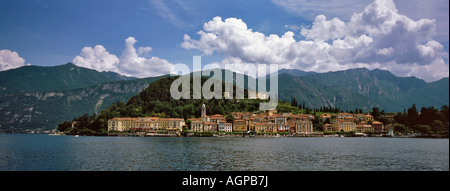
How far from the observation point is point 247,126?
12262 cm

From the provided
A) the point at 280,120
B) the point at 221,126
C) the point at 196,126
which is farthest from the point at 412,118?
the point at 196,126

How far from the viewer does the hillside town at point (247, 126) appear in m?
117

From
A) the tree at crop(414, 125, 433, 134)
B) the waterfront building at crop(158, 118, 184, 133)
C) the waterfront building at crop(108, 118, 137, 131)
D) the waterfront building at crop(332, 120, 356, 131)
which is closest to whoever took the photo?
the tree at crop(414, 125, 433, 134)

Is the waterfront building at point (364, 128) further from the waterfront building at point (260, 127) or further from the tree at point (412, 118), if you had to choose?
the waterfront building at point (260, 127)

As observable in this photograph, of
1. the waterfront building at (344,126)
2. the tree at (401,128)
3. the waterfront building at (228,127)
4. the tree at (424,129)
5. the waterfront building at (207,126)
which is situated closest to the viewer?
the tree at (424,129)

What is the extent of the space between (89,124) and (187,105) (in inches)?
1702

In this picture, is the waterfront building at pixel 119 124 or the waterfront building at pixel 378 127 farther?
the waterfront building at pixel 378 127

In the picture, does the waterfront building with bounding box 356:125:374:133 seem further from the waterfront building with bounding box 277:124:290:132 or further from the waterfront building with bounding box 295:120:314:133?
the waterfront building with bounding box 277:124:290:132

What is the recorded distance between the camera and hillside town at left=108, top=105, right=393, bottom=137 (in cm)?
11744

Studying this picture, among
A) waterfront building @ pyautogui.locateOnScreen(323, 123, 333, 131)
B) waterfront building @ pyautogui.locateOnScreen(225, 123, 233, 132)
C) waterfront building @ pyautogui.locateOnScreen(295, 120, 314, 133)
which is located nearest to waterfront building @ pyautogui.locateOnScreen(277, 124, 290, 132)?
waterfront building @ pyautogui.locateOnScreen(295, 120, 314, 133)

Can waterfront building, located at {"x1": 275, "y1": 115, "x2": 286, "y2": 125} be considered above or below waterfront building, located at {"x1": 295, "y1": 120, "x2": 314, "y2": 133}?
above

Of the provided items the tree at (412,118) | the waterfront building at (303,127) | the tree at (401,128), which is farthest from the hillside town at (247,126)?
the tree at (412,118)
